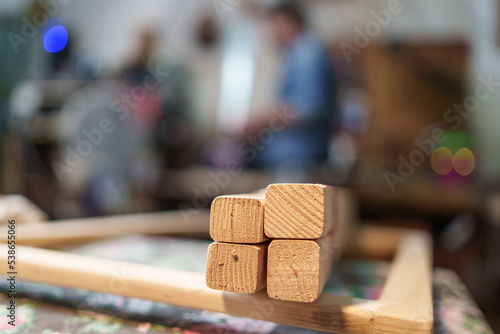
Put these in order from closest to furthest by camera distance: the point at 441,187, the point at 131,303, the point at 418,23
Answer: the point at 131,303
the point at 441,187
the point at 418,23

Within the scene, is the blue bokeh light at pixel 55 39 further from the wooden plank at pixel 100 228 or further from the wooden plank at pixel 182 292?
the wooden plank at pixel 182 292

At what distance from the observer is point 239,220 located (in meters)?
0.74

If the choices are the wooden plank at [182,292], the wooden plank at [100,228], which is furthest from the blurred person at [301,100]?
the wooden plank at [182,292]

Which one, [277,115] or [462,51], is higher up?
[462,51]

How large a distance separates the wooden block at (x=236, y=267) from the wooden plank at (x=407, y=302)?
220 millimetres

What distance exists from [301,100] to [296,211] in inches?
70.8

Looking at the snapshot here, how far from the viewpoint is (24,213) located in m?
1.46

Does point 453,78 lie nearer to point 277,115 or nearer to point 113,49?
point 277,115

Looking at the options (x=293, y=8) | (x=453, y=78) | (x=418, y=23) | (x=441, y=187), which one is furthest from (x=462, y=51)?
(x=293, y=8)

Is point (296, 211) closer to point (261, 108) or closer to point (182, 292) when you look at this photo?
point (182, 292)

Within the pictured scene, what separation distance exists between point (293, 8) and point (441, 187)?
5.04ft

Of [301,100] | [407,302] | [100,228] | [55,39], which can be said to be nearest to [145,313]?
[407,302]

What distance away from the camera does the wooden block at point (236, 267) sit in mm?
723

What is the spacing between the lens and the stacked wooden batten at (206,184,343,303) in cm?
72
